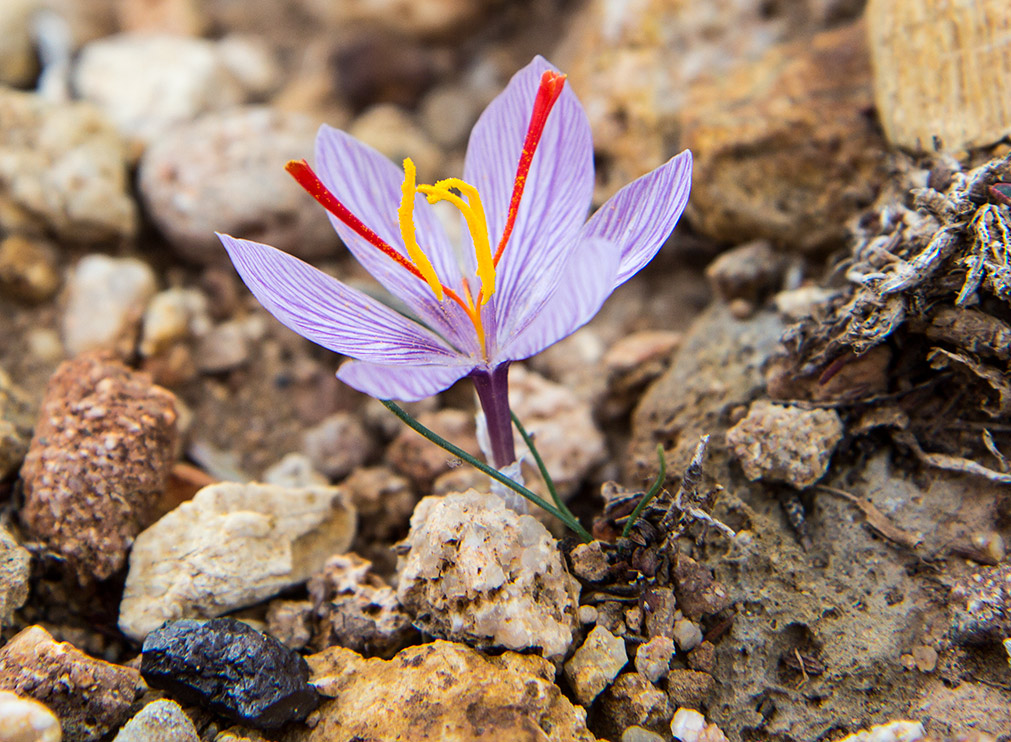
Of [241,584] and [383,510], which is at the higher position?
[241,584]

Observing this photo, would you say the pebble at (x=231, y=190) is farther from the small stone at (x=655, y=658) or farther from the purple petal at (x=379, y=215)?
the small stone at (x=655, y=658)

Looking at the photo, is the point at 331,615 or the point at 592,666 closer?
the point at 592,666

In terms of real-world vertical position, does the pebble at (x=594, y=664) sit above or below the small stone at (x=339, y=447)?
below

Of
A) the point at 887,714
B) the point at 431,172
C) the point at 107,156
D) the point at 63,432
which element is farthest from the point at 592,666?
the point at 107,156

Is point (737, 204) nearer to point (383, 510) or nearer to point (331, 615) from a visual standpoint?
point (383, 510)

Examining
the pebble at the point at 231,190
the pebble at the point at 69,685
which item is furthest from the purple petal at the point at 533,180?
the pebble at the point at 69,685

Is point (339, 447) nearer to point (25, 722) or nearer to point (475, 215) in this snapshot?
point (475, 215)

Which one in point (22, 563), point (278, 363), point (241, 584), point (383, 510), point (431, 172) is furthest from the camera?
point (431, 172)
